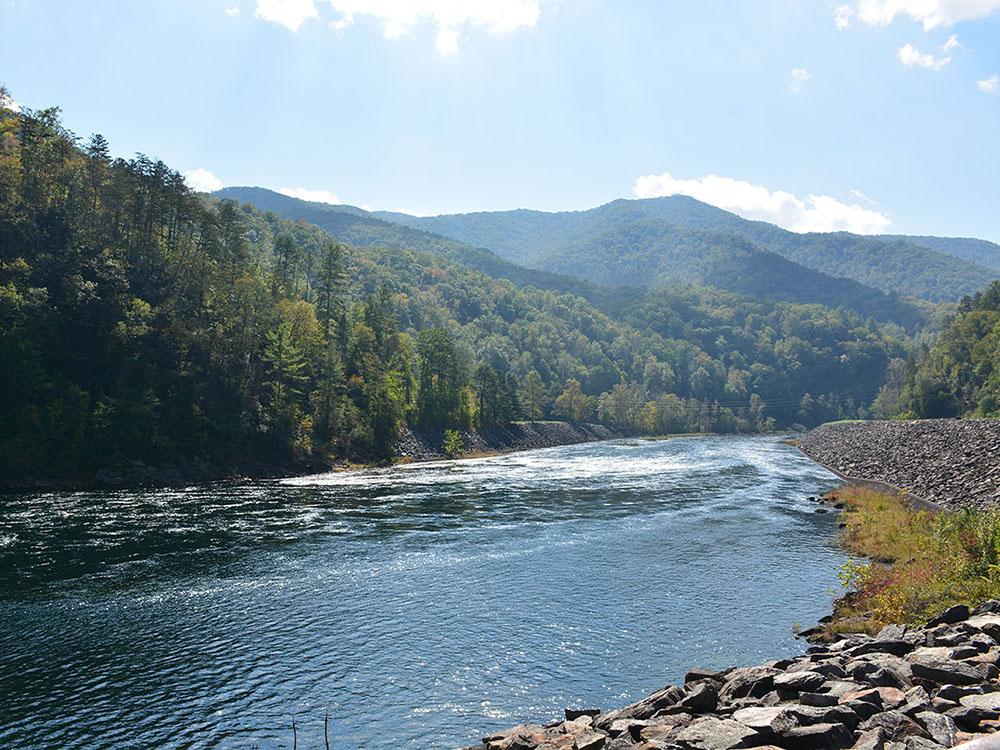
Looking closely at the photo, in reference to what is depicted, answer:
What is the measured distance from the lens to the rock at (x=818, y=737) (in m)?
13.8

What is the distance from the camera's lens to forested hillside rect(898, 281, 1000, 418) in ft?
427

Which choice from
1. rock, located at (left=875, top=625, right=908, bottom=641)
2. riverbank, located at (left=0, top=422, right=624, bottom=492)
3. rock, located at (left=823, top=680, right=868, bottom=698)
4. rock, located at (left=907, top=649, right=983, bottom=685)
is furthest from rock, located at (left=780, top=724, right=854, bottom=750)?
riverbank, located at (left=0, top=422, right=624, bottom=492)

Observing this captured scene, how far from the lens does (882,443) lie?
101312mm

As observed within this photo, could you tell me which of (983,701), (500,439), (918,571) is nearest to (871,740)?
(983,701)

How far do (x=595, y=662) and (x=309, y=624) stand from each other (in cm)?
1344

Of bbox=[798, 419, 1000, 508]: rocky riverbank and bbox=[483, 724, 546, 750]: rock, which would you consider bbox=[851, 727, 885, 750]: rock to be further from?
bbox=[798, 419, 1000, 508]: rocky riverbank

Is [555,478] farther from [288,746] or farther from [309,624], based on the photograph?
[288,746]

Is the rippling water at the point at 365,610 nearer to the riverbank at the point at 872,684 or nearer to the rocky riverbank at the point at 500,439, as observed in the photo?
the riverbank at the point at 872,684

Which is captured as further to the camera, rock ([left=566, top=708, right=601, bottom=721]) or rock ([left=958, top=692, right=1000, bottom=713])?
rock ([left=566, top=708, right=601, bottom=721])

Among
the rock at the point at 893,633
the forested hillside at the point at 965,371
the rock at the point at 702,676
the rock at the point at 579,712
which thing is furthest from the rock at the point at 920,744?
the forested hillside at the point at 965,371

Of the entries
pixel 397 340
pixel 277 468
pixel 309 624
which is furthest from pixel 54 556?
pixel 397 340

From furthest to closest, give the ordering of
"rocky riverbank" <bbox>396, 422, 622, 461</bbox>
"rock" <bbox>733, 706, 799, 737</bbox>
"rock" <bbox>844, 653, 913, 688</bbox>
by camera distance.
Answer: "rocky riverbank" <bbox>396, 422, 622, 461</bbox> → "rock" <bbox>844, 653, 913, 688</bbox> → "rock" <bbox>733, 706, 799, 737</bbox>

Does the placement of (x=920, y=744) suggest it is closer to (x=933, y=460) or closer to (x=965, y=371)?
(x=933, y=460)

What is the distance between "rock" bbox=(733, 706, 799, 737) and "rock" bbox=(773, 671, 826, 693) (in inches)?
71.4
